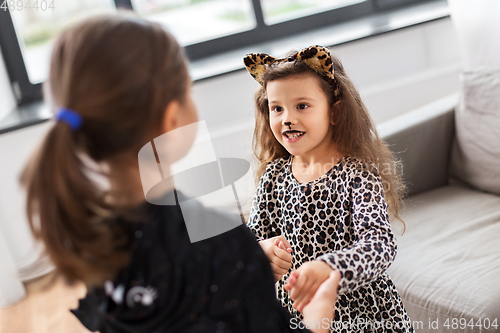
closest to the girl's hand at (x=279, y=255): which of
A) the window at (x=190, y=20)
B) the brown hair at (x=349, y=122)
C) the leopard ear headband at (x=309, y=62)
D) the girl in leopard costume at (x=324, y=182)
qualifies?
the girl in leopard costume at (x=324, y=182)

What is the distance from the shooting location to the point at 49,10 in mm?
2170

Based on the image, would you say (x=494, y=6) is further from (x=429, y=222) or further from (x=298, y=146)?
(x=298, y=146)

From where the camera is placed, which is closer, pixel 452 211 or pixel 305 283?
pixel 305 283

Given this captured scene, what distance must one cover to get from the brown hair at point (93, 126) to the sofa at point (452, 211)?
0.90 metres

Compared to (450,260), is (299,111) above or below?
above

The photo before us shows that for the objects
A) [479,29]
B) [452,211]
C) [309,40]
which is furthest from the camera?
[309,40]

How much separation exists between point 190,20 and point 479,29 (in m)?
1.40

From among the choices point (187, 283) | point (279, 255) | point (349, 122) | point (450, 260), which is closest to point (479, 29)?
point (450, 260)

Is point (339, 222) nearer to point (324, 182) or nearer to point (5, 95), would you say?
point (324, 182)

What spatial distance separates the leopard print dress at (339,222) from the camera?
889mm

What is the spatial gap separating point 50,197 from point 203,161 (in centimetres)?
49

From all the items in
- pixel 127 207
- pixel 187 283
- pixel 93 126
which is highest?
pixel 93 126

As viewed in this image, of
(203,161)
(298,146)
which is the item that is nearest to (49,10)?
(203,161)

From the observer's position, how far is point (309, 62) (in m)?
0.97
